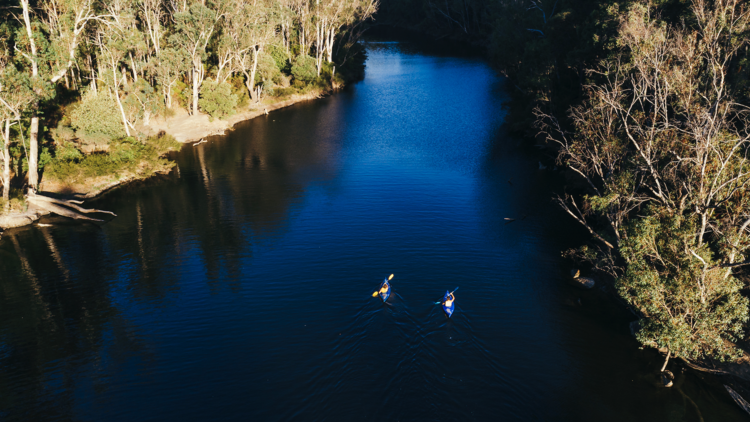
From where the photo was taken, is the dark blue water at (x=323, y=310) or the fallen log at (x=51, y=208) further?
the fallen log at (x=51, y=208)

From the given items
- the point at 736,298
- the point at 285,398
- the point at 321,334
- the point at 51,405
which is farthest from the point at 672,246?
the point at 51,405

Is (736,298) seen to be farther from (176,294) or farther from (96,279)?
(96,279)

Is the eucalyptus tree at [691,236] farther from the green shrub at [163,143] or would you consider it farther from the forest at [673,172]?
the green shrub at [163,143]

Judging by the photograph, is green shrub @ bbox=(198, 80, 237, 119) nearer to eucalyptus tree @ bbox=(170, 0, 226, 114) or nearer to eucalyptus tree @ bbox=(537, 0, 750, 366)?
eucalyptus tree @ bbox=(170, 0, 226, 114)

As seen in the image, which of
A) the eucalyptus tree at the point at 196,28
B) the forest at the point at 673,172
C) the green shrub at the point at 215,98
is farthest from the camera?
the green shrub at the point at 215,98

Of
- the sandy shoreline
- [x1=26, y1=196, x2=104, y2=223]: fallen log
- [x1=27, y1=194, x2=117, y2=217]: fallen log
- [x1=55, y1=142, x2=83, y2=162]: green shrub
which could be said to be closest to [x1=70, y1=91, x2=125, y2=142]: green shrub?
[x1=55, y1=142, x2=83, y2=162]: green shrub

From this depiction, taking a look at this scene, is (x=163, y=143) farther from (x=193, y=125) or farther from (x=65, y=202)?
(x=65, y=202)

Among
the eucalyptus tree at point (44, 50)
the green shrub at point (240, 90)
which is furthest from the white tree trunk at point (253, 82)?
the eucalyptus tree at point (44, 50)
